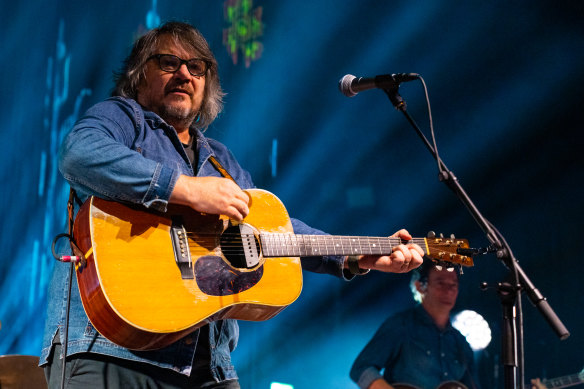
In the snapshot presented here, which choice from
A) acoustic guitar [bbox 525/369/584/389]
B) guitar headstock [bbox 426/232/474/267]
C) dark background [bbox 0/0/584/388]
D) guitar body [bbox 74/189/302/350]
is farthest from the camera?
dark background [bbox 0/0/584/388]

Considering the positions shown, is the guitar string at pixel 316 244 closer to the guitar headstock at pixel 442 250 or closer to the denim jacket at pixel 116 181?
the guitar headstock at pixel 442 250

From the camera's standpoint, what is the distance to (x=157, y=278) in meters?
1.84

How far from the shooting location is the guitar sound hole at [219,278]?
1.97m

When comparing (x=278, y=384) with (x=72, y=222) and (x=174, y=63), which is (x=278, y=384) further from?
(x=72, y=222)

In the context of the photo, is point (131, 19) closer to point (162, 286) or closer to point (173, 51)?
point (173, 51)

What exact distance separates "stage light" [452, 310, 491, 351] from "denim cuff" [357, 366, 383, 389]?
6.03 feet

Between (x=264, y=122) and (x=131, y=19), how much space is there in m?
1.63

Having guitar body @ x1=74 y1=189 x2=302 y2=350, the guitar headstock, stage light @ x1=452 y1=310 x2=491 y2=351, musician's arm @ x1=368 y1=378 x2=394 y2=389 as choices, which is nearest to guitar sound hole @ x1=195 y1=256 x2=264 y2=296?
guitar body @ x1=74 y1=189 x2=302 y2=350

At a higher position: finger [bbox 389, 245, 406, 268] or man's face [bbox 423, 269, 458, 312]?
man's face [bbox 423, 269, 458, 312]

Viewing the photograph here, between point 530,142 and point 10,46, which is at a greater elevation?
point 10,46

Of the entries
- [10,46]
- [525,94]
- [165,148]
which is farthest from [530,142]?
[10,46]

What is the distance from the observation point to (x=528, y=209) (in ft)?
19.4

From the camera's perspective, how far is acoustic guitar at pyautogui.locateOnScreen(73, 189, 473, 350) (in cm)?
176

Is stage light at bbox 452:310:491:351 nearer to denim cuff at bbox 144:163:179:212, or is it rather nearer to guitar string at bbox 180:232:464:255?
guitar string at bbox 180:232:464:255
